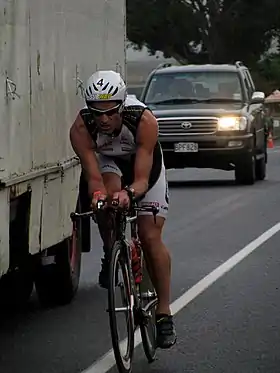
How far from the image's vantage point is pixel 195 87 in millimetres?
21812

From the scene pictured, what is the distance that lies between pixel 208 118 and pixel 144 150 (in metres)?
14.0

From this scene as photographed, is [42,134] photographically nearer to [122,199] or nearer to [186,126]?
[122,199]

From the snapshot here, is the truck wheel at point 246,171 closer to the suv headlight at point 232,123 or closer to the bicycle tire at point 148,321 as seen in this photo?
the suv headlight at point 232,123

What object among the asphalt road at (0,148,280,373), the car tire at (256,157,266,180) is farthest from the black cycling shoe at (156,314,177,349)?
the car tire at (256,157,266,180)

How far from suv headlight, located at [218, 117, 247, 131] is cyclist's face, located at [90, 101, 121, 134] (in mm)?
14037

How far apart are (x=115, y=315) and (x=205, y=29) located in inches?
2068

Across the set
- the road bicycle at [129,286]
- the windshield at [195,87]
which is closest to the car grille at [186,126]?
the windshield at [195,87]

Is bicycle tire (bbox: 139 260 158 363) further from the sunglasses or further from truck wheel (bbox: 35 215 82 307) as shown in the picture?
truck wheel (bbox: 35 215 82 307)

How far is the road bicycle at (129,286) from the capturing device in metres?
6.62

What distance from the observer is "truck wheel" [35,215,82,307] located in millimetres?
9102

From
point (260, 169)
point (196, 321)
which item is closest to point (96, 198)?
point (196, 321)

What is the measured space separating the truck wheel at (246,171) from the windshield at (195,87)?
136 cm

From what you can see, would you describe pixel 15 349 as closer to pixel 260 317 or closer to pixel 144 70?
pixel 260 317

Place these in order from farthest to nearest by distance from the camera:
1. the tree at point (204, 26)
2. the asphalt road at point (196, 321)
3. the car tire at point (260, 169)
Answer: the tree at point (204, 26) < the car tire at point (260, 169) < the asphalt road at point (196, 321)
